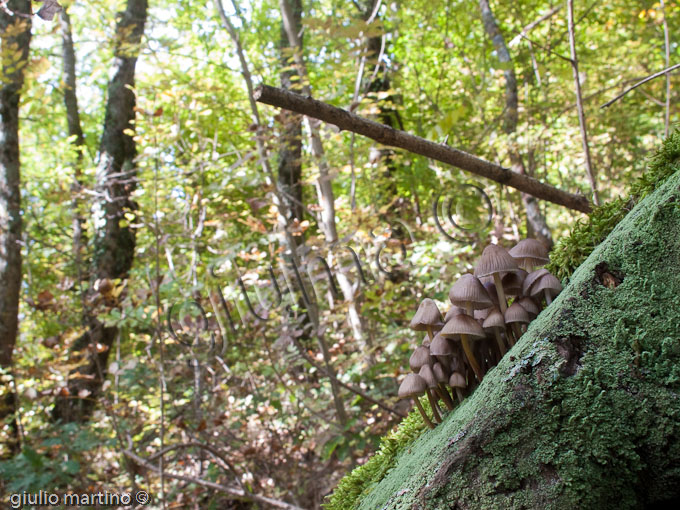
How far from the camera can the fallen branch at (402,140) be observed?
1600 mm

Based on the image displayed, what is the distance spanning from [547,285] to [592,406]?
39cm

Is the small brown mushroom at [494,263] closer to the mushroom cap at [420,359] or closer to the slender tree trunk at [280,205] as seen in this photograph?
the mushroom cap at [420,359]

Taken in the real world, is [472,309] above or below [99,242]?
below

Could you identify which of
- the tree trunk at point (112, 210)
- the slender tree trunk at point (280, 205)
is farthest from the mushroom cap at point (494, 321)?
the tree trunk at point (112, 210)

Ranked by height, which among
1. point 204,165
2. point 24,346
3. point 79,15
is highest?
point 79,15

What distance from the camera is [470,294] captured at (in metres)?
1.24

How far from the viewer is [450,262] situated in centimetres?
447

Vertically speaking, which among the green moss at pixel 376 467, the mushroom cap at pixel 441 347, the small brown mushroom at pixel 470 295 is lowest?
the green moss at pixel 376 467

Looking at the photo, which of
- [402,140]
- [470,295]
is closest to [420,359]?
[470,295]

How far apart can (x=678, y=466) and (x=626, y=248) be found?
440 millimetres

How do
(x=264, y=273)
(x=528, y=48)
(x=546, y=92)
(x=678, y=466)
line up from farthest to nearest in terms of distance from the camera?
1. (x=528, y=48)
2. (x=546, y=92)
3. (x=264, y=273)
4. (x=678, y=466)

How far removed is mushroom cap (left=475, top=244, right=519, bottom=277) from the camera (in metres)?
1.24

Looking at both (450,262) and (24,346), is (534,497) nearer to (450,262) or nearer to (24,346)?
(450,262)

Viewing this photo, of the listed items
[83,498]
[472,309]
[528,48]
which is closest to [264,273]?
[83,498]
